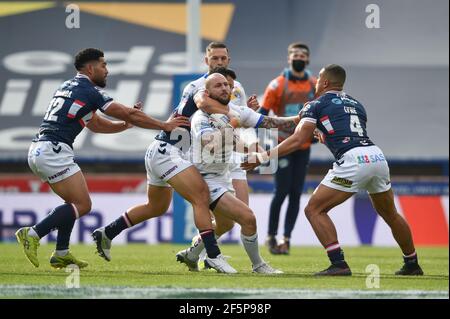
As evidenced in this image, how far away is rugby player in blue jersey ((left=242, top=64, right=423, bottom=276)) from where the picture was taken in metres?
9.88

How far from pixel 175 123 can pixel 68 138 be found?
114cm

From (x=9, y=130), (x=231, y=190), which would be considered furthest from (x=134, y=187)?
(x=231, y=190)

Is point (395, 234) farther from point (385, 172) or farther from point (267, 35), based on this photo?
point (267, 35)

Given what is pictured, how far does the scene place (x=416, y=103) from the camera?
23016mm

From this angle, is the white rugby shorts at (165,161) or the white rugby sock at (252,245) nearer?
the white rugby sock at (252,245)

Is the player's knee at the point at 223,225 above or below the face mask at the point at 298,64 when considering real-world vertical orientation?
below

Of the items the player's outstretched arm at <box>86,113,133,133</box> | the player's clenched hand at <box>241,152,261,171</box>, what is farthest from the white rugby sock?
the player's outstretched arm at <box>86,113,133,133</box>

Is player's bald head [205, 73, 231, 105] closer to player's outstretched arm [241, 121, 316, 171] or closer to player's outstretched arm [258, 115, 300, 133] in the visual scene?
player's outstretched arm [258, 115, 300, 133]

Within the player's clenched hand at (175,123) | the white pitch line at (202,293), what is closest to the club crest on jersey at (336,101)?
the player's clenched hand at (175,123)

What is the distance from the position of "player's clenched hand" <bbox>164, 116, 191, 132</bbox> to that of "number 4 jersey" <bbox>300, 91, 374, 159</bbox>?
3.74 ft

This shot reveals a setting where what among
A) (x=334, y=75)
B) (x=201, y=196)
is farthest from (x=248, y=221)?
(x=334, y=75)

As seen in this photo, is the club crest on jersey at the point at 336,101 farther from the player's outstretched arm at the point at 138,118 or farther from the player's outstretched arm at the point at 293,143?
the player's outstretched arm at the point at 138,118

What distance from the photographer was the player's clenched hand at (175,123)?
10125 mm

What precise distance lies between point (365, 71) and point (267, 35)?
8.13ft
